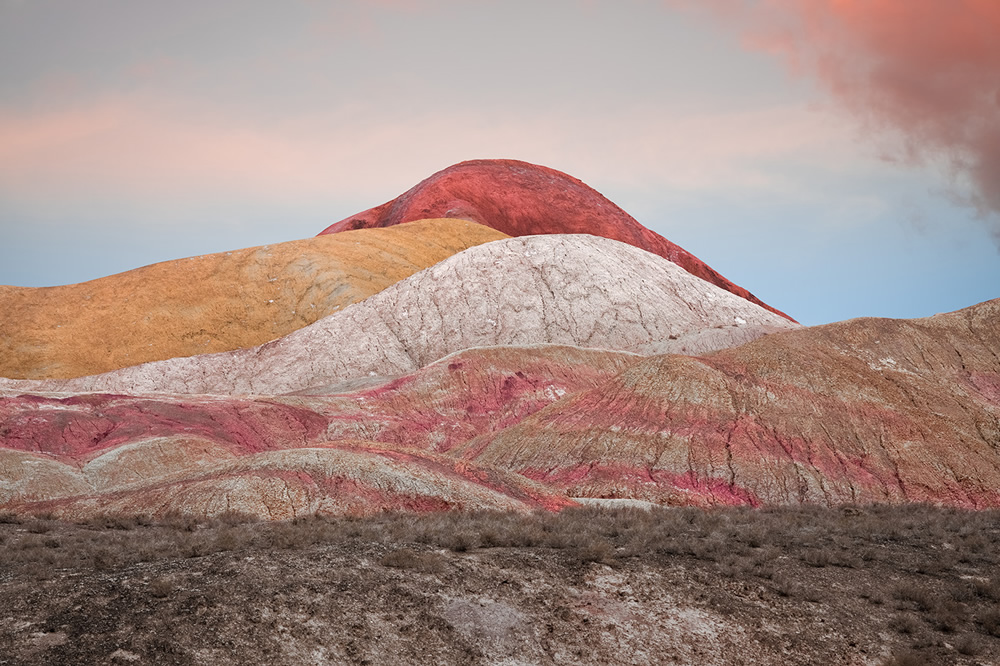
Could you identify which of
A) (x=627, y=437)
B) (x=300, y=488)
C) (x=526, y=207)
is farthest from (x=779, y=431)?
(x=526, y=207)

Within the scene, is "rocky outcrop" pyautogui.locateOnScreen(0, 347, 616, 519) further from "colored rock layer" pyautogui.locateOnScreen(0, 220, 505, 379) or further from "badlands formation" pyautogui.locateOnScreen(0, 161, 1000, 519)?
"colored rock layer" pyautogui.locateOnScreen(0, 220, 505, 379)

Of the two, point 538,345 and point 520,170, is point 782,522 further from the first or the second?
point 520,170

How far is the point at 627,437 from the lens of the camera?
5256 centimetres

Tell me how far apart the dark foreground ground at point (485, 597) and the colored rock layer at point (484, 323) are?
59.0 m

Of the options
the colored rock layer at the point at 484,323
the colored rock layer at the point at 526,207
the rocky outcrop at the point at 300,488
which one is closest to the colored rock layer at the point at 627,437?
the rocky outcrop at the point at 300,488

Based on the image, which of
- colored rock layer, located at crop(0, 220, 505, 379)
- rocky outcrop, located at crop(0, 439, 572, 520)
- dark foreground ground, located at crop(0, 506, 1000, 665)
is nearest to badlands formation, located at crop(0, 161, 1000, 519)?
rocky outcrop, located at crop(0, 439, 572, 520)

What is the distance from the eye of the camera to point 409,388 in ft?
234

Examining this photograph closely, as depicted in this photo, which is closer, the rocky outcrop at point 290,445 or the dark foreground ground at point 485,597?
the dark foreground ground at point 485,597

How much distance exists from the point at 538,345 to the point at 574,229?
66.8 meters

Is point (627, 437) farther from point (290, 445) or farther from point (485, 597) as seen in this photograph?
point (485, 597)

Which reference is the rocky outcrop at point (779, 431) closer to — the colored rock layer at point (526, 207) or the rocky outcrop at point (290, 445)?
the rocky outcrop at point (290, 445)

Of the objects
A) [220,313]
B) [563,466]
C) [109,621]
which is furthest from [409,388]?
[109,621]

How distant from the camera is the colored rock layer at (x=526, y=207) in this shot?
143 meters

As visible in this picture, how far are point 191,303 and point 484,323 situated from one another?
114 feet
